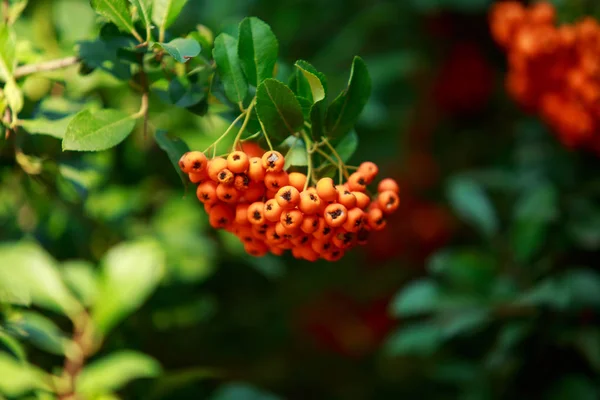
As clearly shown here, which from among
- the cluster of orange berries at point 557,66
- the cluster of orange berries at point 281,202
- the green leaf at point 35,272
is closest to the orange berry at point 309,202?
the cluster of orange berries at point 281,202

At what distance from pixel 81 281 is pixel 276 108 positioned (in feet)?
2.64

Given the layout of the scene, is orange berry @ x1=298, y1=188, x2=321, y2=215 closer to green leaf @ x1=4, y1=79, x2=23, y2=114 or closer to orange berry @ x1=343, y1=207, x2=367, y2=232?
orange berry @ x1=343, y1=207, x2=367, y2=232

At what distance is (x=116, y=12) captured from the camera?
784 mm

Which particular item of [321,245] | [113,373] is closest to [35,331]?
[113,373]

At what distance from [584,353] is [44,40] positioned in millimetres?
1620

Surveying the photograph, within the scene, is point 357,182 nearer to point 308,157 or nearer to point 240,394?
point 308,157

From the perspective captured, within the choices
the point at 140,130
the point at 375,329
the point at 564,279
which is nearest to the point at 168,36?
the point at 140,130

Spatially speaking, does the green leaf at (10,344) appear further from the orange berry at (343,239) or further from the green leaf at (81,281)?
the orange berry at (343,239)

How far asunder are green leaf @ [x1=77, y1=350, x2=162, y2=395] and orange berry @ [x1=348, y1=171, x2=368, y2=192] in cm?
64

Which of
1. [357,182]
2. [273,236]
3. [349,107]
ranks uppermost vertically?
[349,107]

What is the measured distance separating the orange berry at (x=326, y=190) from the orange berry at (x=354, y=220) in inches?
1.3

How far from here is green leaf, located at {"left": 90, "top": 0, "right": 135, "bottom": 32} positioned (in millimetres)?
765

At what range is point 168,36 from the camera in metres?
0.87

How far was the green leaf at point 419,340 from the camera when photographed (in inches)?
60.8
